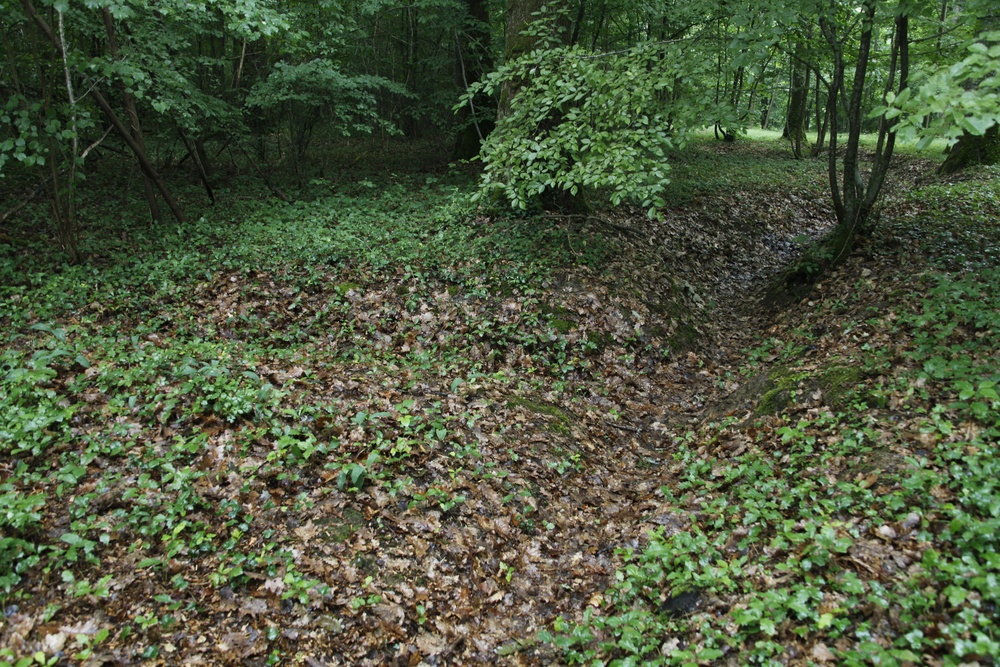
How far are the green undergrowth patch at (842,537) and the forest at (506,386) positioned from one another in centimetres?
2

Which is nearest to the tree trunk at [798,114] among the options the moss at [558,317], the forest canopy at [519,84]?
the forest canopy at [519,84]

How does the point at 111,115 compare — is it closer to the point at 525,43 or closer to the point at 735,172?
the point at 525,43

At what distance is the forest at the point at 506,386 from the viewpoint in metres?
3.60

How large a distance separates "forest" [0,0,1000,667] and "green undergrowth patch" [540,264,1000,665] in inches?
0.9

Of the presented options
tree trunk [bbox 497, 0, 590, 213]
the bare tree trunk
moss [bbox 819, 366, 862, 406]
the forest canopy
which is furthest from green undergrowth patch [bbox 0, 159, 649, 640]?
moss [bbox 819, 366, 862, 406]

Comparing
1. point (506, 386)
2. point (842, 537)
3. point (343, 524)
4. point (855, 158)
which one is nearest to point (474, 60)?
point (855, 158)

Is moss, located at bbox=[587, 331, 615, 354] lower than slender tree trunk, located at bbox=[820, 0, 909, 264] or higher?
lower

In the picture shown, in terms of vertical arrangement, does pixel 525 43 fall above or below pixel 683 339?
above

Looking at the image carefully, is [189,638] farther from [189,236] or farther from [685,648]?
[189,236]

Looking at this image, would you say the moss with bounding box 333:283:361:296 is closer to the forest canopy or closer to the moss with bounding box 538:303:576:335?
the forest canopy

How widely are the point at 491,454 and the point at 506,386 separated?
1.40 m

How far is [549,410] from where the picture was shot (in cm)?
653

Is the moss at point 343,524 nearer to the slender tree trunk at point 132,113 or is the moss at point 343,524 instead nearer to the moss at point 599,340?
the moss at point 599,340

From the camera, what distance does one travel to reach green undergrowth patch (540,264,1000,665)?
3.19 metres
